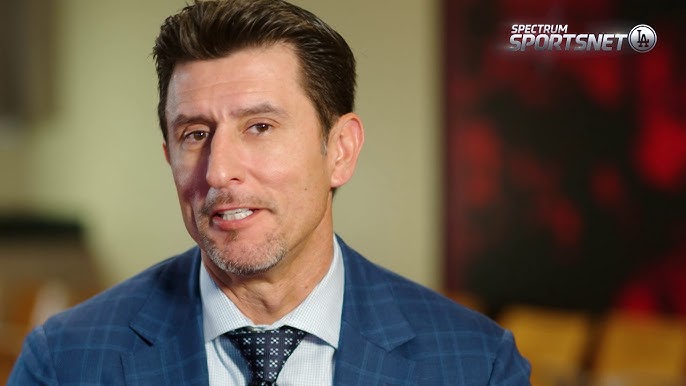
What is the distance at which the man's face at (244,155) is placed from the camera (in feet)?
6.29

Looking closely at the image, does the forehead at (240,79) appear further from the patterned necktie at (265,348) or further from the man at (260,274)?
the patterned necktie at (265,348)

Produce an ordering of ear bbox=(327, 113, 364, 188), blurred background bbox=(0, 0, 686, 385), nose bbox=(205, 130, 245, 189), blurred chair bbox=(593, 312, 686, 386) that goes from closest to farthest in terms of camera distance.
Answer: nose bbox=(205, 130, 245, 189) < ear bbox=(327, 113, 364, 188) < blurred chair bbox=(593, 312, 686, 386) < blurred background bbox=(0, 0, 686, 385)

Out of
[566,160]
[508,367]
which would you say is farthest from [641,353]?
[508,367]

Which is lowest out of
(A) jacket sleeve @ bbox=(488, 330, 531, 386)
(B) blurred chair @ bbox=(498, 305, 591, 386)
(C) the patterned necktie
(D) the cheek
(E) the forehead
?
(B) blurred chair @ bbox=(498, 305, 591, 386)

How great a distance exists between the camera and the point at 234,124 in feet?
6.34

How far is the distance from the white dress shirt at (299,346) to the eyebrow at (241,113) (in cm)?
34

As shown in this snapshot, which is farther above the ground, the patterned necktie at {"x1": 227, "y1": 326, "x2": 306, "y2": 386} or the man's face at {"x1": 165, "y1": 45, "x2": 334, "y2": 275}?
the man's face at {"x1": 165, "y1": 45, "x2": 334, "y2": 275}

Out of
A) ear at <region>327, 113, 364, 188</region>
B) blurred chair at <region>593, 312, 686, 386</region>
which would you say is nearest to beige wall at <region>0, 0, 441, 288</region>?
blurred chair at <region>593, 312, 686, 386</region>

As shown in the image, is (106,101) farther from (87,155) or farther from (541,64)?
(541,64)

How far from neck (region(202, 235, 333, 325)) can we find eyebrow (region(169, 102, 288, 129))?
0.28 meters

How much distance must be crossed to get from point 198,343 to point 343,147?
49cm

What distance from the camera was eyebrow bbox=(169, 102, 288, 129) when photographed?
1918 mm

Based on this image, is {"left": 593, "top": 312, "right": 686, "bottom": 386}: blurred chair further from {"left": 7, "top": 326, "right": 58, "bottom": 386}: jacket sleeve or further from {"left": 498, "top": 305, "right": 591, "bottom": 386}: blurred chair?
{"left": 7, "top": 326, "right": 58, "bottom": 386}: jacket sleeve

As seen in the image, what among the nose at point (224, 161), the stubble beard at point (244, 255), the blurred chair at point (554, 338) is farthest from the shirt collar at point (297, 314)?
Answer: the blurred chair at point (554, 338)
